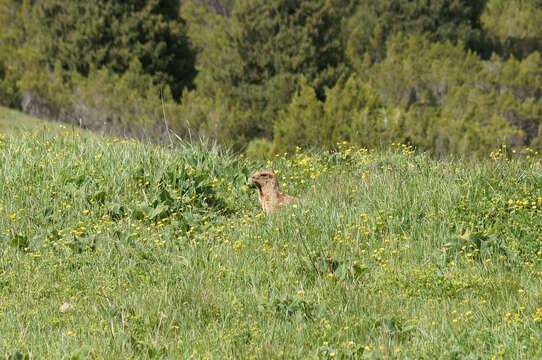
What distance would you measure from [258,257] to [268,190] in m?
1.16

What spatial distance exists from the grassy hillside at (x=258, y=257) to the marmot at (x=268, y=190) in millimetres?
189

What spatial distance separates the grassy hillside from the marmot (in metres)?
0.19

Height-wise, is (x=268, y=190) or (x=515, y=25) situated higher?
(x=515, y=25)

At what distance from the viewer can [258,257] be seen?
4.24 m

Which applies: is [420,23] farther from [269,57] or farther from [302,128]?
[302,128]

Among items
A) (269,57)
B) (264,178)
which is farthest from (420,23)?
(264,178)

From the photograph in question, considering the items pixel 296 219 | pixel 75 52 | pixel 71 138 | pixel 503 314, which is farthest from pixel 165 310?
pixel 75 52

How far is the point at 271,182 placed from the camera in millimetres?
5305

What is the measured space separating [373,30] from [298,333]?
2315 centimetres

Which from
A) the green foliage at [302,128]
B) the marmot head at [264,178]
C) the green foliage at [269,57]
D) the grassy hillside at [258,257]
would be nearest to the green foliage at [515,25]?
the green foliage at [269,57]

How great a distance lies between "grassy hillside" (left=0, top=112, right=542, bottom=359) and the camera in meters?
3.13

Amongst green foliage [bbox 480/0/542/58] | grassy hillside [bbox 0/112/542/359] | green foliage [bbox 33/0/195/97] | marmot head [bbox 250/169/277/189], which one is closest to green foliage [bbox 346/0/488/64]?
green foliage [bbox 480/0/542/58]

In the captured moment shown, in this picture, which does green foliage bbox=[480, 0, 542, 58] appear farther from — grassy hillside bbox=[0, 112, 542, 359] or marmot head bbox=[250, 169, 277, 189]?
marmot head bbox=[250, 169, 277, 189]

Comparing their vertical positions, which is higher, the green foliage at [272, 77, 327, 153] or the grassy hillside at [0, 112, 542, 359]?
the grassy hillside at [0, 112, 542, 359]
